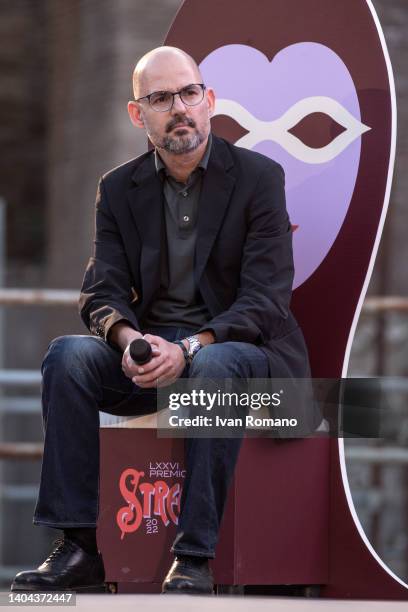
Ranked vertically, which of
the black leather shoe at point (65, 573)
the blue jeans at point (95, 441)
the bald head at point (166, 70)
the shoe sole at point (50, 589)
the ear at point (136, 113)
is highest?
the bald head at point (166, 70)

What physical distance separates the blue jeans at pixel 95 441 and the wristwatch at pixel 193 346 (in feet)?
0.13

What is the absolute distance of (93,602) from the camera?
9.43 feet

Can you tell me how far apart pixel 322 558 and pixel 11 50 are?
13.9 feet

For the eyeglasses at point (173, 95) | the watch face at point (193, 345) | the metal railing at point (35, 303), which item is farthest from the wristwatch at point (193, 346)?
the metal railing at point (35, 303)

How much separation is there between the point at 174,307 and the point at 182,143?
1.24 ft

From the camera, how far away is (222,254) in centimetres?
327

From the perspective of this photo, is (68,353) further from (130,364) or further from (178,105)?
(178,105)

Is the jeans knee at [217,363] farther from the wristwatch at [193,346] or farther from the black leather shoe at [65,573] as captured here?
the black leather shoe at [65,573]

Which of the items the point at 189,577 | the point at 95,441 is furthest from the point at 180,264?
the point at 189,577

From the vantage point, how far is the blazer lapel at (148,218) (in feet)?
10.8

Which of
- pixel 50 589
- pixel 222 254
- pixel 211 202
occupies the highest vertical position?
pixel 211 202

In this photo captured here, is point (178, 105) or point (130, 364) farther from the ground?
point (178, 105)

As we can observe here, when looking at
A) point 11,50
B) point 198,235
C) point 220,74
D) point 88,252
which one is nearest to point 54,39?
point 11,50

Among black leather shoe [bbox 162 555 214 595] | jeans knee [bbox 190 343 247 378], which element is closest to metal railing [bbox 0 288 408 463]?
jeans knee [bbox 190 343 247 378]
